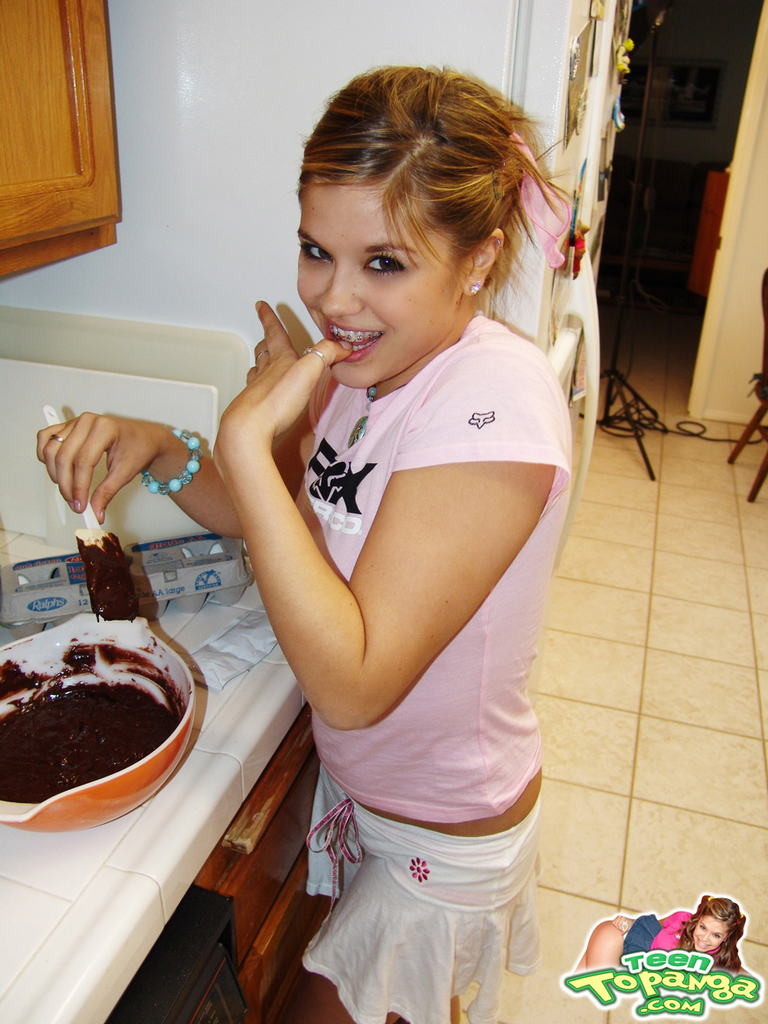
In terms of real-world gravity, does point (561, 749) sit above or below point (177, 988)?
below

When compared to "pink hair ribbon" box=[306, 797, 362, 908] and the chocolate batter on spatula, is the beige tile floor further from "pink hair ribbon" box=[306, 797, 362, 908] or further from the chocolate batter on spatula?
the chocolate batter on spatula

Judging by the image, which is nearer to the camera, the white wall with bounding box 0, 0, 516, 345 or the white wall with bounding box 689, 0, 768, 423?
the white wall with bounding box 0, 0, 516, 345

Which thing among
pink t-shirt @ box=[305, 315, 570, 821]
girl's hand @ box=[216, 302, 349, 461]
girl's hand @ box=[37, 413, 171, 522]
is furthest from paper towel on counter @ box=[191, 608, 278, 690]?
girl's hand @ box=[216, 302, 349, 461]

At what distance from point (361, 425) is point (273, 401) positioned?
134 mm

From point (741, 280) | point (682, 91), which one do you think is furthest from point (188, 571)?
point (682, 91)

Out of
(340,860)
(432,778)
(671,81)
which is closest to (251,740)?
(432,778)

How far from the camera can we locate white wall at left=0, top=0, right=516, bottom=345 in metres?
0.99

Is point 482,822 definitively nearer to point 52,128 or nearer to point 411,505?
point 411,505

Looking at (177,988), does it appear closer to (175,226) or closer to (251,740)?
(251,740)

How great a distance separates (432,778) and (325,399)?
48 cm

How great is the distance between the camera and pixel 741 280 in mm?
3809

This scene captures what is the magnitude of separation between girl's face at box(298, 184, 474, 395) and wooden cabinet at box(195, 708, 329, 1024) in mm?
501

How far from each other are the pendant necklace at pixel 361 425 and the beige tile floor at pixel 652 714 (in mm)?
1272

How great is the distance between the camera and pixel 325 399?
3.37 feet
